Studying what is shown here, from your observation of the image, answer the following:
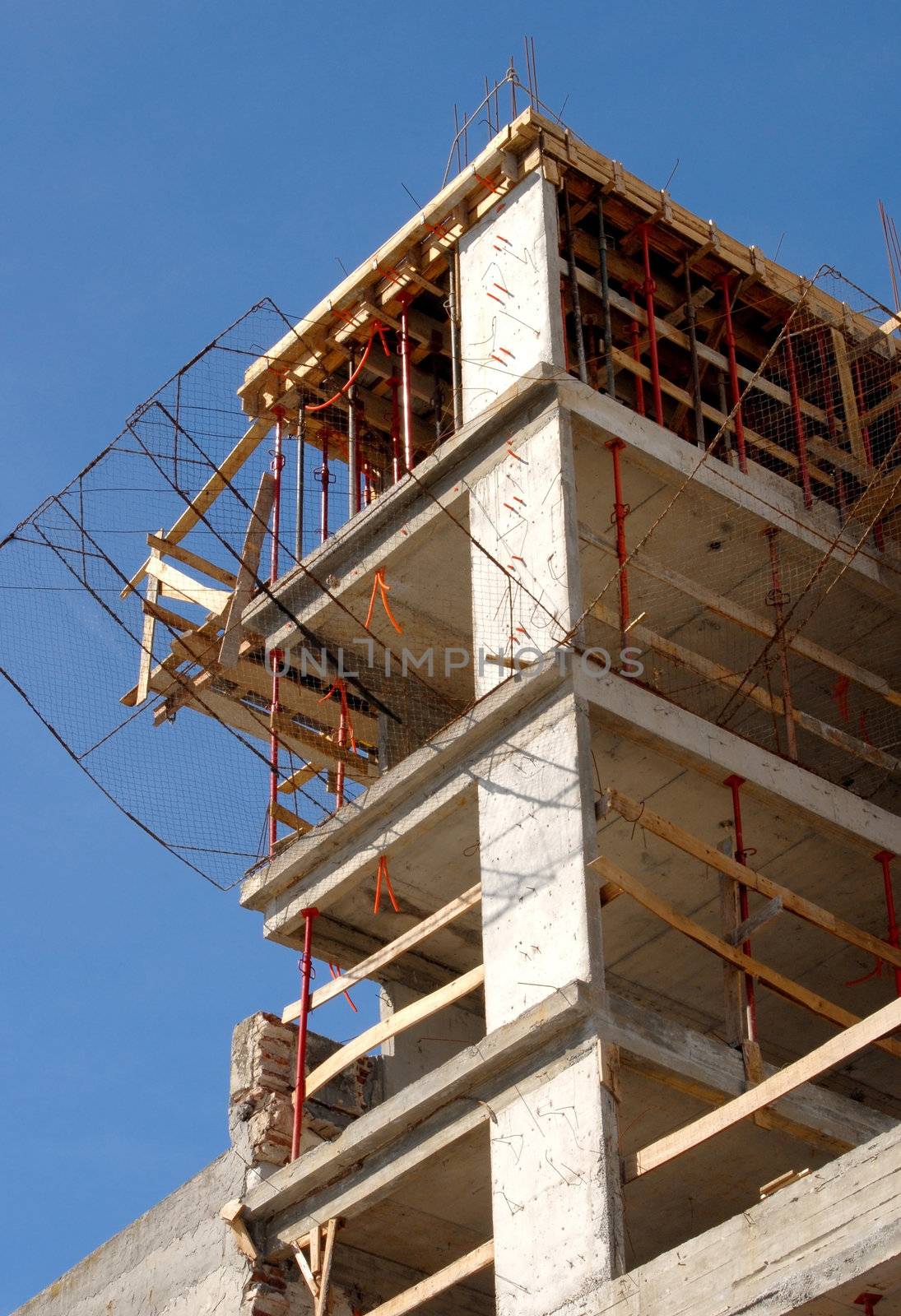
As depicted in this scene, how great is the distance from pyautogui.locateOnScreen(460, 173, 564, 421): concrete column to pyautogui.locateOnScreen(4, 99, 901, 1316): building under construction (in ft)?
0.15

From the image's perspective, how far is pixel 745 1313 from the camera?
1217cm

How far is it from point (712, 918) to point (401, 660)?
3.69 metres

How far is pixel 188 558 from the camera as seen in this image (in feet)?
65.8

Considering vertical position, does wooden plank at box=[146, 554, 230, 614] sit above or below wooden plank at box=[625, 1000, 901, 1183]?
above

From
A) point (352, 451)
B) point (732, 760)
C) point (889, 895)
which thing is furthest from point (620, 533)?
point (352, 451)

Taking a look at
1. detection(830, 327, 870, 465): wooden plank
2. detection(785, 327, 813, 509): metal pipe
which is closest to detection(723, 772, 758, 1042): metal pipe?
detection(785, 327, 813, 509): metal pipe

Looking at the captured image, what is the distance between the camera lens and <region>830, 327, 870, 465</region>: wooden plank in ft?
69.0

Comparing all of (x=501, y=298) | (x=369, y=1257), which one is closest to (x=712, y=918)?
(x=369, y=1257)

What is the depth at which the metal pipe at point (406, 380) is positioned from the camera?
1950 cm

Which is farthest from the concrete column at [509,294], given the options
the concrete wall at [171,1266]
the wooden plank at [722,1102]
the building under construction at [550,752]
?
the concrete wall at [171,1266]

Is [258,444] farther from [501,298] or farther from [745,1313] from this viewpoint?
[745,1313]

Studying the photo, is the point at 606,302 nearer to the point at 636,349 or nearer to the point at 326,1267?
the point at 636,349

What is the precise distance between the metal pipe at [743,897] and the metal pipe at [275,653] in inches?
159

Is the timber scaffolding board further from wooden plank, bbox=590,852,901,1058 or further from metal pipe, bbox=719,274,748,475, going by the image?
wooden plank, bbox=590,852,901,1058
